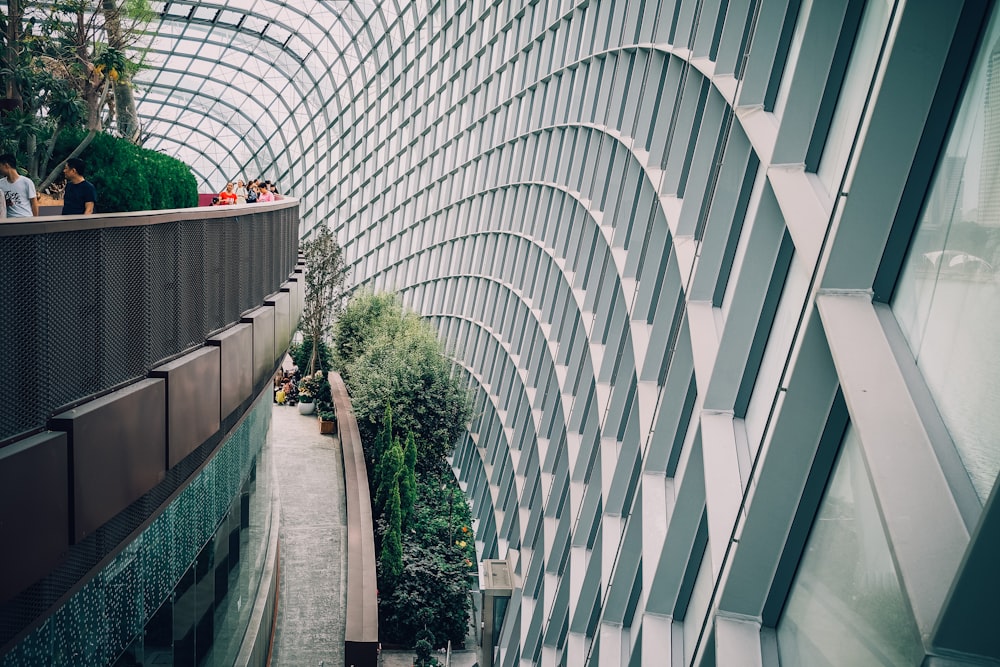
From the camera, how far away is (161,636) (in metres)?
8.34

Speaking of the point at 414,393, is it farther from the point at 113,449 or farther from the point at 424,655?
the point at 113,449

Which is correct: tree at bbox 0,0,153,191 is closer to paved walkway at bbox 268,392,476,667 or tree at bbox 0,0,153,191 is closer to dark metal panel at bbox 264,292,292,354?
dark metal panel at bbox 264,292,292,354

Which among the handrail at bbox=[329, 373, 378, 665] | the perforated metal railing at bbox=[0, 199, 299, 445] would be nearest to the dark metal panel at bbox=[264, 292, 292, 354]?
the perforated metal railing at bbox=[0, 199, 299, 445]

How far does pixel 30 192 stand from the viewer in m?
9.07

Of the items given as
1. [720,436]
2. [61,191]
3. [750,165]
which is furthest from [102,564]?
[61,191]

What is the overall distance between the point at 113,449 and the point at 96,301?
105 centimetres

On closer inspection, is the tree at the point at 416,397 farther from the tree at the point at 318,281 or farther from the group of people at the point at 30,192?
the group of people at the point at 30,192

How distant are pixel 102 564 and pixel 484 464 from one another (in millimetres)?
25741

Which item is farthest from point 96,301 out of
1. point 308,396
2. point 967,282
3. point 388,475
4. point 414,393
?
point 308,396

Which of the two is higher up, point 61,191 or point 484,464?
point 61,191

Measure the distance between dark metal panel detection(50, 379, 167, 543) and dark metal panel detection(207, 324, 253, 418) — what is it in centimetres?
203

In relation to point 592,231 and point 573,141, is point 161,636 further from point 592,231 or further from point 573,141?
point 573,141

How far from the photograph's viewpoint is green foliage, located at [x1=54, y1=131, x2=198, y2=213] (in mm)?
9422

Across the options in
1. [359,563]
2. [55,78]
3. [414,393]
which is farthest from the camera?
[414,393]
